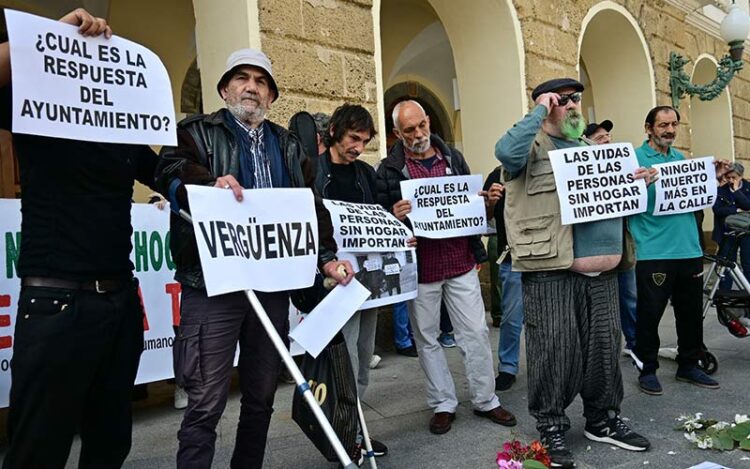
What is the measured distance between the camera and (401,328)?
212 inches

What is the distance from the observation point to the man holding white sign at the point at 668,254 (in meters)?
3.88

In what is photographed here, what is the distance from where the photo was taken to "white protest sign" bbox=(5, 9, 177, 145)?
5.75 ft

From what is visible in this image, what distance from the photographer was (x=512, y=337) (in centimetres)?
428

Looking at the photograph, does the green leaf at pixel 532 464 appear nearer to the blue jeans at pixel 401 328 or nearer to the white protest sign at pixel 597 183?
the white protest sign at pixel 597 183

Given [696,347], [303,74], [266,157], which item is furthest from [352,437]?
[303,74]

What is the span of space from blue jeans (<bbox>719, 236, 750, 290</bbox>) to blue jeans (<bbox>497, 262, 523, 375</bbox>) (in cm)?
A: 190

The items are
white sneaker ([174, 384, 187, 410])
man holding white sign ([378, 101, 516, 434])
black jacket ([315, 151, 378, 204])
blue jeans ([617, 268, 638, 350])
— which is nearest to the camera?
black jacket ([315, 151, 378, 204])

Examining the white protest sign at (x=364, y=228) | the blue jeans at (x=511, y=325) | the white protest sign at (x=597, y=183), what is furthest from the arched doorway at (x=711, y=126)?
the white protest sign at (x=364, y=228)

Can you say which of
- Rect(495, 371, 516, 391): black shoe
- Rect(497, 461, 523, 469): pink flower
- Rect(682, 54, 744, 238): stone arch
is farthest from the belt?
Rect(682, 54, 744, 238): stone arch

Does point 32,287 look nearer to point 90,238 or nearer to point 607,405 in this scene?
point 90,238

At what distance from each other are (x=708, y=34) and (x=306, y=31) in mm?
9907

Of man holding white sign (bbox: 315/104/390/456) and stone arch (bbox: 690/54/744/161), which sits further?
stone arch (bbox: 690/54/744/161)

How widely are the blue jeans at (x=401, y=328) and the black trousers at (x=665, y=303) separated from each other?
2042 millimetres

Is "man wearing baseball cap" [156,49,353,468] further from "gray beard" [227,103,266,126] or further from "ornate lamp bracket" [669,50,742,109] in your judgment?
"ornate lamp bracket" [669,50,742,109]
